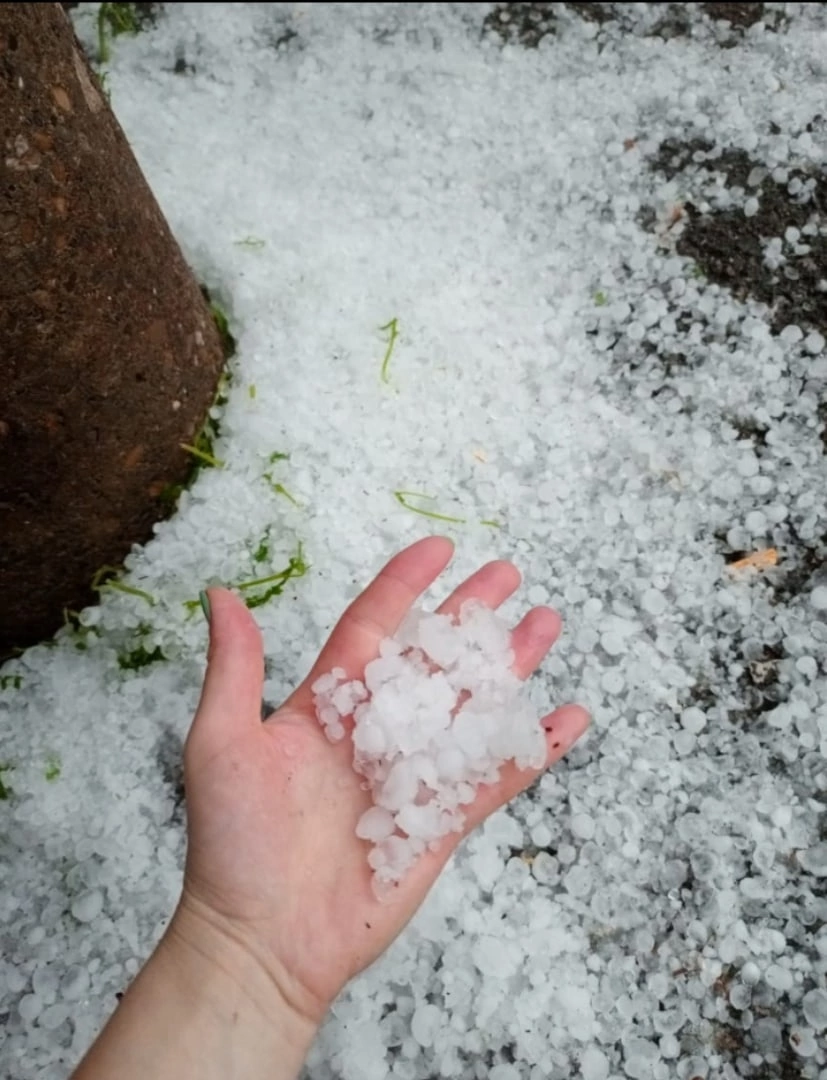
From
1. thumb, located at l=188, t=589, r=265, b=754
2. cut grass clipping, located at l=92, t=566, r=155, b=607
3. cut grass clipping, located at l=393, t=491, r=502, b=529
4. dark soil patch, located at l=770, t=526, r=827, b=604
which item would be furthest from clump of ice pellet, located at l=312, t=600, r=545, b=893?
dark soil patch, located at l=770, t=526, r=827, b=604

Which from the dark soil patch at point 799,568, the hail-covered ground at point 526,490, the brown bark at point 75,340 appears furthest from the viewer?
the dark soil patch at point 799,568

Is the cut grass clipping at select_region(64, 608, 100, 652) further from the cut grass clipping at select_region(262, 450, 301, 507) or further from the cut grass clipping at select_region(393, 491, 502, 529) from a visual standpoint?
the cut grass clipping at select_region(393, 491, 502, 529)

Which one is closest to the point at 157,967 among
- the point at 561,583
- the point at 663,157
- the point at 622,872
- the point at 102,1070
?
the point at 102,1070

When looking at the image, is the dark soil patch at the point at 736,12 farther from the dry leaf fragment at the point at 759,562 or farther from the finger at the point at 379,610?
the finger at the point at 379,610

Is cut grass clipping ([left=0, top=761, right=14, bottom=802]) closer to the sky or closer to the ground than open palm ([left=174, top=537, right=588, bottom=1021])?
closer to the ground

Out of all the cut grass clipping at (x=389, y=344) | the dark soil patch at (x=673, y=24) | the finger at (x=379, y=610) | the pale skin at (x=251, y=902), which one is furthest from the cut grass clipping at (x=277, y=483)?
the dark soil patch at (x=673, y=24)

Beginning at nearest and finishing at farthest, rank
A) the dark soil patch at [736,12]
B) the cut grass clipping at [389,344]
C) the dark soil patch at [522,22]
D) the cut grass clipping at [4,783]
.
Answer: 1. the cut grass clipping at [4,783]
2. the cut grass clipping at [389,344]
3. the dark soil patch at [736,12]
4. the dark soil patch at [522,22]

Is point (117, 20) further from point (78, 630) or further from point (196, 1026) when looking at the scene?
point (196, 1026)

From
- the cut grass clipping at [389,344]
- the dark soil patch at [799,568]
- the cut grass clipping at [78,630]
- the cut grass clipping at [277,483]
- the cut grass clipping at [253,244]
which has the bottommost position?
the cut grass clipping at [78,630]
